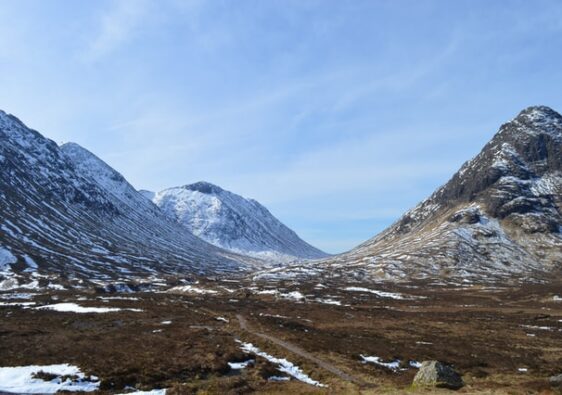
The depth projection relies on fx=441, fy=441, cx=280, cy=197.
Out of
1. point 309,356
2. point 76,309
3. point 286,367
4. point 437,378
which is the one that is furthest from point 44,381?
point 76,309

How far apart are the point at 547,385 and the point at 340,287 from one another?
112911 millimetres

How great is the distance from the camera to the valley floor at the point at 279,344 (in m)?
33.1

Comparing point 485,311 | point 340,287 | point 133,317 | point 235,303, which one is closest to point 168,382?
point 133,317

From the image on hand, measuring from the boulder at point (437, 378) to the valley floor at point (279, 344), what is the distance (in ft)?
4.13

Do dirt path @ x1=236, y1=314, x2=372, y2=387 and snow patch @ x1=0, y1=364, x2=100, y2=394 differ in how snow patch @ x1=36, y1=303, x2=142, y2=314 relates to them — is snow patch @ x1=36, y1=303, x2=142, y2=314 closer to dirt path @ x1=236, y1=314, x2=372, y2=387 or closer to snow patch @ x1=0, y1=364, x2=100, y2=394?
dirt path @ x1=236, y1=314, x2=372, y2=387

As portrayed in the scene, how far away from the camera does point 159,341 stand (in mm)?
47375

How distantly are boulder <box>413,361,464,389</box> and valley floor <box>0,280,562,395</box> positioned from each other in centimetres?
126

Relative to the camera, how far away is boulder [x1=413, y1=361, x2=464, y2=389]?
104ft

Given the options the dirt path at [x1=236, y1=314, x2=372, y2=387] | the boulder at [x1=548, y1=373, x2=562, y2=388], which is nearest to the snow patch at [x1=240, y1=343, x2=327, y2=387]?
the dirt path at [x1=236, y1=314, x2=372, y2=387]

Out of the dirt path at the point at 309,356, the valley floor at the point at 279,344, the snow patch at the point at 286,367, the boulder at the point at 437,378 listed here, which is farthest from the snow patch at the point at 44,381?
the boulder at the point at 437,378

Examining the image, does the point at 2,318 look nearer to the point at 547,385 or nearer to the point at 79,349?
the point at 79,349

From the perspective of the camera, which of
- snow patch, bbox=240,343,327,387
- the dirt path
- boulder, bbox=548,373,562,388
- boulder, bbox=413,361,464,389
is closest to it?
boulder, bbox=548,373,562,388

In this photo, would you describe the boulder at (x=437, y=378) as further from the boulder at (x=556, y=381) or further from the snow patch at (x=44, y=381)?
the snow patch at (x=44, y=381)

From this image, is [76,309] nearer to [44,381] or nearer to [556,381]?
[44,381]
